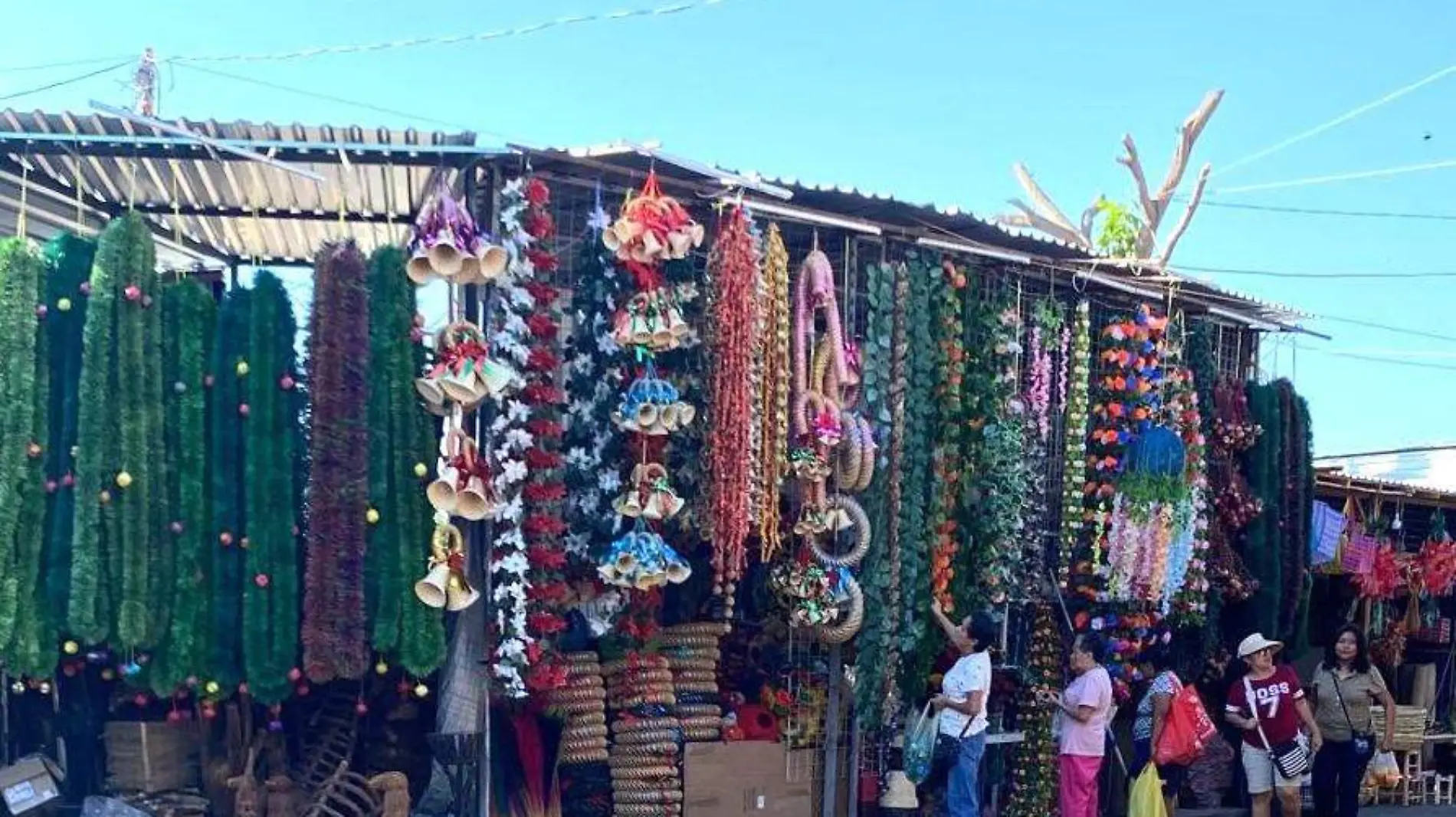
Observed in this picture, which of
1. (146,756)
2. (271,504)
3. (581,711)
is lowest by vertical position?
(146,756)

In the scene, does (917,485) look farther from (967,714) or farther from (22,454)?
(22,454)

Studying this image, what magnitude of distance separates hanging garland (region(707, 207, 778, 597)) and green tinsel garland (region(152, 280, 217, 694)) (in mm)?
2238

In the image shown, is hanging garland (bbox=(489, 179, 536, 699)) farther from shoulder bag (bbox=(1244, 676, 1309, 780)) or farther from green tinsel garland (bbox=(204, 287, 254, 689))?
shoulder bag (bbox=(1244, 676, 1309, 780))

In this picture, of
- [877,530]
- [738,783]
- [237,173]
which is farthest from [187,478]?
[877,530]

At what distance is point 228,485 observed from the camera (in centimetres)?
584

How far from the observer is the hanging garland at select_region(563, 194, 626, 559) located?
641 centimetres

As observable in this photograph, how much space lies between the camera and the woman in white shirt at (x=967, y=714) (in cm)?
713

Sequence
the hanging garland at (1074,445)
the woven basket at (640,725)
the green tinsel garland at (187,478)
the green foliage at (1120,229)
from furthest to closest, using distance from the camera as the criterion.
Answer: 1. the green foliage at (1120,229)
2. the hanging garland at (1074,445)
3. the woven basket at (640,725)
4. the green tinsel garland at (187,478)

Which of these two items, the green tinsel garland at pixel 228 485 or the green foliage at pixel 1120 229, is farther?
the green foliage at pixel 1120 229

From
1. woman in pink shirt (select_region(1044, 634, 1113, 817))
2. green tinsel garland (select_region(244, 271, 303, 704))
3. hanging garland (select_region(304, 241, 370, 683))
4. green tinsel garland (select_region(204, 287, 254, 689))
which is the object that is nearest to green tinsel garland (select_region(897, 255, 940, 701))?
woman in pink shirt (select_region(1044, 634, 1113, 817))

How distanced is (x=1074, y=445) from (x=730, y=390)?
2732 mm

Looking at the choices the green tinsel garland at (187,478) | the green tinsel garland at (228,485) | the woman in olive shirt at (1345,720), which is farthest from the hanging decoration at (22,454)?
the woman in olive shirt at (1345,720)

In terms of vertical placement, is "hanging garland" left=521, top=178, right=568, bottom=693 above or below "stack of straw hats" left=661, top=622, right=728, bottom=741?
above

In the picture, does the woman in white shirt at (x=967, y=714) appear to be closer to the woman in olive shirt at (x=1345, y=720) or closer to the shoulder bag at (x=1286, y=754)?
the shoulder bag at (x=1286, y=754)
